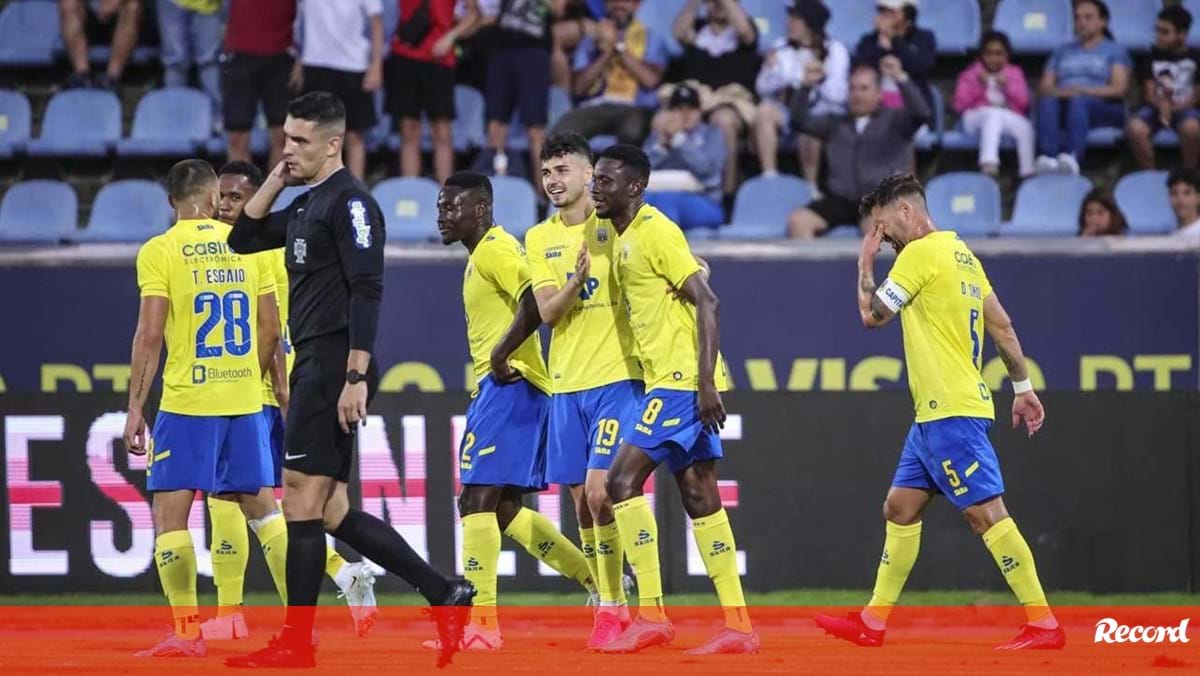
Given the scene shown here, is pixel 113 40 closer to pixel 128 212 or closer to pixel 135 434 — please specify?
pixel 128 212

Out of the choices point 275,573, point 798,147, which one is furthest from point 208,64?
point 275,573

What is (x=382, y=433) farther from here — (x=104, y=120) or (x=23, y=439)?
(x=104, y=120)

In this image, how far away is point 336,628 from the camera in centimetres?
987

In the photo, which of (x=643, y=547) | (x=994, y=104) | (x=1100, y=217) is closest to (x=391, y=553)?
(x=643, y=547)

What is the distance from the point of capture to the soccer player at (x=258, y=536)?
8.64m

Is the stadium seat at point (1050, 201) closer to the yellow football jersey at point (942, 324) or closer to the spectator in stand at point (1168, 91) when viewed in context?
the spectator in stand at point (1168, 91)

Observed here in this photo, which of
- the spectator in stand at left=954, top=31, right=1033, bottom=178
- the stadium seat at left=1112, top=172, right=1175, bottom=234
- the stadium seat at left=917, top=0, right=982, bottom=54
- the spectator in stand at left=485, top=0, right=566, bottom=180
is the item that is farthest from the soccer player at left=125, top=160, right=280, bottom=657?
the stadium seat at left=917, top=0, right=982, bottom=54

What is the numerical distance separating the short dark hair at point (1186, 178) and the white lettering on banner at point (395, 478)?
6281mm

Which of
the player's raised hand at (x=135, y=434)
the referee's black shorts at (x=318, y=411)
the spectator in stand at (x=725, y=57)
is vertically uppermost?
the spectator in stand at (x=725, y=57)

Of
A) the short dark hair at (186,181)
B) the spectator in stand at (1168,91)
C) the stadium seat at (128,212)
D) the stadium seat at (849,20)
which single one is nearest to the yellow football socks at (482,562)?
the short dark hair at (186,181)

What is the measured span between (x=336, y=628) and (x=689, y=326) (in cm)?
315

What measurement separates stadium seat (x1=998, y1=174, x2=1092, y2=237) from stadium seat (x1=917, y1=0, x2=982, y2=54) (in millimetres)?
2074

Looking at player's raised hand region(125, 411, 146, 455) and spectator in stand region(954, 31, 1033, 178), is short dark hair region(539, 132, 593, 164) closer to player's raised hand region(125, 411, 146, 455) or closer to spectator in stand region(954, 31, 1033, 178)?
player's raised hand region(125, 411, 146, 455)

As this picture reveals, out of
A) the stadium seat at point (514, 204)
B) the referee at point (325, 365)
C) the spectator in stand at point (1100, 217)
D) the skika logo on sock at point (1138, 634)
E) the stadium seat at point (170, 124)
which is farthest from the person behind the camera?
the stadium seat at point (170, 124)
